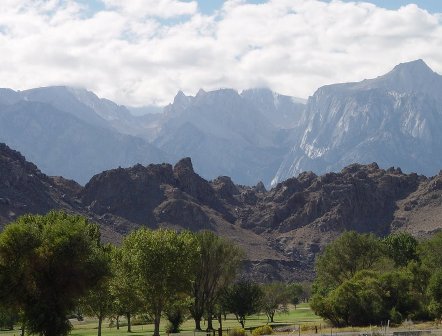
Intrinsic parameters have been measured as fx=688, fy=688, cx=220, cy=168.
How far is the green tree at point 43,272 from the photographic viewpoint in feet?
216

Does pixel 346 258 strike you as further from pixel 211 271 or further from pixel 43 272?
pixel 43 272

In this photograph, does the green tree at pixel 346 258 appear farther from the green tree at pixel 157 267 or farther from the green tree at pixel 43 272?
the green tree at pixel 43 272

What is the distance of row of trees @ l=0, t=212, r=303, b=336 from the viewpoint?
6612 centimetres

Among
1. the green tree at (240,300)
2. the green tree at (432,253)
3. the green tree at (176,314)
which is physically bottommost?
the green tree at (176,314)

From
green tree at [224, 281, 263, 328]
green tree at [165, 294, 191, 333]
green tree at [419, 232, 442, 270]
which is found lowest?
green tree at [165, 294, 191, 333]

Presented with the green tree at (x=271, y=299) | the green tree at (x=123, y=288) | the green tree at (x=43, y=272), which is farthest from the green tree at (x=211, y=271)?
the green tree at (x=43, y=272)

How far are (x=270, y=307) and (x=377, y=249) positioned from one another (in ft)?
82.9

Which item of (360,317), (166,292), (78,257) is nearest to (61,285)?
(78,257)

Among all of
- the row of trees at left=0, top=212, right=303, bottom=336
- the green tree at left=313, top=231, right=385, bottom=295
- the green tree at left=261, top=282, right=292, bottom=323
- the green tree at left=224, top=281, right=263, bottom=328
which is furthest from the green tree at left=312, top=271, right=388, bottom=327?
the green tree at left=261, top=282, right=292, bottom=323

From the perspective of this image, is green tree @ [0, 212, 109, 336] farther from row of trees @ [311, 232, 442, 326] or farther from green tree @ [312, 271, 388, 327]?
row of trees @ [311, 232, 442, 326]

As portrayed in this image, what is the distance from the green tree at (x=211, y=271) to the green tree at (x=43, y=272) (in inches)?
1455

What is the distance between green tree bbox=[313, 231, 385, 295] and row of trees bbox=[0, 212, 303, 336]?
18.9 metres

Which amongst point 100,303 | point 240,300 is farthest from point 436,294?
point 100,303

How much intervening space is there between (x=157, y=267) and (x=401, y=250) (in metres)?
75.2
